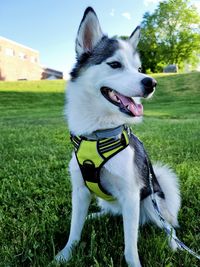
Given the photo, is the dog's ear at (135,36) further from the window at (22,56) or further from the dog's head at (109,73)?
the window at (22,56)

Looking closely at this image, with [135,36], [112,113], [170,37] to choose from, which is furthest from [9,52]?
[112,113]

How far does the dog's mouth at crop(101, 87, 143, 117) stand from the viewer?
228 centimetres

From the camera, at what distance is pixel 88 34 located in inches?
104

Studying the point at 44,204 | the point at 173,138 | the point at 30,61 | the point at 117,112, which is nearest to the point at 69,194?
the point at 44,204

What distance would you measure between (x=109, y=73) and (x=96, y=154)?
0.60 metres

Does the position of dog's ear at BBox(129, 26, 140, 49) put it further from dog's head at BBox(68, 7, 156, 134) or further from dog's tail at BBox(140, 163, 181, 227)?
dog's tail at BBox(140, 163, 181, 227)

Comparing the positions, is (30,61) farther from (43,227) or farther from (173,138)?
(43,227)

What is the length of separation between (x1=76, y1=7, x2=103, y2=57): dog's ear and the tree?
46.0 m

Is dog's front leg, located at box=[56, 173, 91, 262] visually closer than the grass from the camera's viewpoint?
No

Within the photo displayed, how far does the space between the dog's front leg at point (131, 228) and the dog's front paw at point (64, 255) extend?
0.40m

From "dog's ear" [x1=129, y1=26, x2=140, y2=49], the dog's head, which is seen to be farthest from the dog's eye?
"dog's ear" [x1=129, y1=26, x2=140, y2=49]

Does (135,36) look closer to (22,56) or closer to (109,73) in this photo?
(109,73)

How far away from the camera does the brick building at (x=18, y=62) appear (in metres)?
43.7

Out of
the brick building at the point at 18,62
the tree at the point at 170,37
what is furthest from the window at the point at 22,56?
the tree at the point at 170,37
